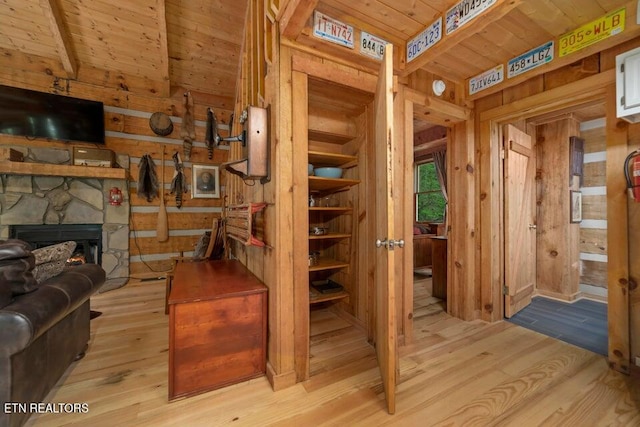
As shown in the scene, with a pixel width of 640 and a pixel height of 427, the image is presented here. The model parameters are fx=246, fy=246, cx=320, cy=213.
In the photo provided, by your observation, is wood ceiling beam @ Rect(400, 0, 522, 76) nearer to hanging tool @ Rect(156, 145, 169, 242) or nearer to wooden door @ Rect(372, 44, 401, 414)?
wooden door @ Rect(372, 44, 401, 414)

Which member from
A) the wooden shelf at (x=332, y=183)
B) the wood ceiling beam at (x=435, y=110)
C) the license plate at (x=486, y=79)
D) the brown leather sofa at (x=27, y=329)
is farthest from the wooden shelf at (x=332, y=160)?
the brown leather sofa at (x=27, y=329)

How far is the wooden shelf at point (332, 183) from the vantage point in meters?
2.28

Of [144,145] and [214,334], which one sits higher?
[144,145]

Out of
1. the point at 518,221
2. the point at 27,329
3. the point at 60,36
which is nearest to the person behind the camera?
the point at 27,329

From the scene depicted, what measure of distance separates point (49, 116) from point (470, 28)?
16.2ft

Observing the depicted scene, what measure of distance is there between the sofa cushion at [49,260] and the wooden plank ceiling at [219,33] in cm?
205

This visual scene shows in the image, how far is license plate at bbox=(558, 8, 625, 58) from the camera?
1679 millimetres

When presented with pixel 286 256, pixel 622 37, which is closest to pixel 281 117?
pixel 286 256

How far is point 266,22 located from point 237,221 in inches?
60.7

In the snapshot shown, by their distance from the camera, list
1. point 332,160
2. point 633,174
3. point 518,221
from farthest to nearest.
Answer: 1. point 518,221
2. point 332,160
3. point 633,174

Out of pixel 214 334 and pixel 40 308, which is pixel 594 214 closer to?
pixel 214 334

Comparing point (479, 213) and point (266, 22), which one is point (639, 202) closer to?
point (479, 213)

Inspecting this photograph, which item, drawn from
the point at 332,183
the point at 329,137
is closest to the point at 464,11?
the point at 329,137

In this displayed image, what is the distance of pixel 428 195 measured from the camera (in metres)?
5.59
